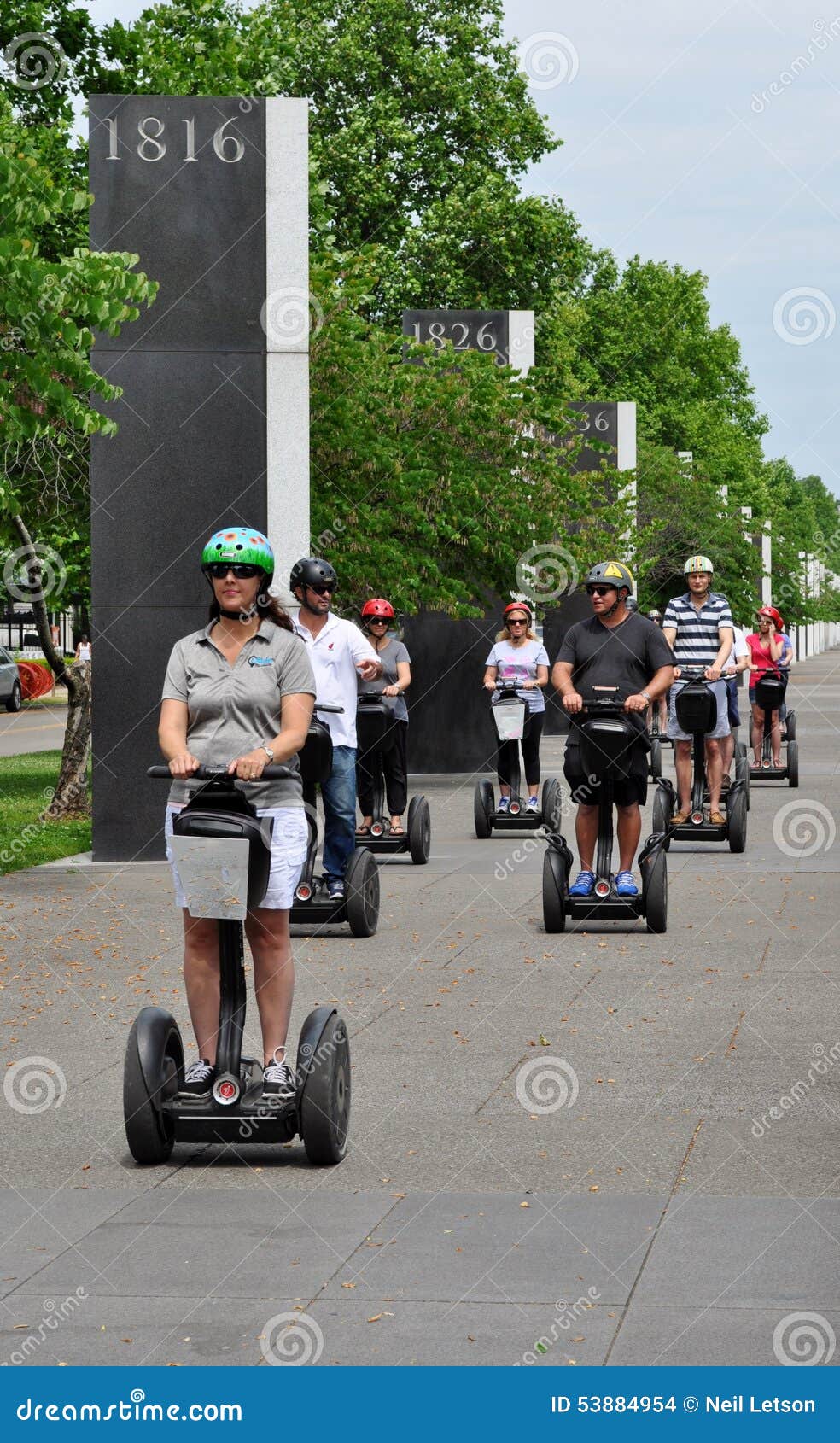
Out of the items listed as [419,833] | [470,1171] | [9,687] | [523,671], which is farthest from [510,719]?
[9,687]

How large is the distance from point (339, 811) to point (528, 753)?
6098 millimetres

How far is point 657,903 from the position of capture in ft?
35.7

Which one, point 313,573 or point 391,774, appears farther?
point 391,774

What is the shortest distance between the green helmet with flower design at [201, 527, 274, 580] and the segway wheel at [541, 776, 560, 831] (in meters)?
10.7

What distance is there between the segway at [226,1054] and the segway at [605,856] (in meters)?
4.37

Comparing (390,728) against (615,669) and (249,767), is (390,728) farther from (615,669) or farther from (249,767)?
(249,767)

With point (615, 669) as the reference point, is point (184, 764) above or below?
below

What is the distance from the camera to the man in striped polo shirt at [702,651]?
1480 cm

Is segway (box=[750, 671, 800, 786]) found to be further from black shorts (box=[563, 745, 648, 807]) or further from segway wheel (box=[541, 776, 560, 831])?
black shorts (box=[563, 745, 648, 807])

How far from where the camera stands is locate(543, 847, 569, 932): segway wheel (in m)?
10.9

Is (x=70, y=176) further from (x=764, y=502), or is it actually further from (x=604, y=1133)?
(x=764, y=502)

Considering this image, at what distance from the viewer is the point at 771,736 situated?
22969mm

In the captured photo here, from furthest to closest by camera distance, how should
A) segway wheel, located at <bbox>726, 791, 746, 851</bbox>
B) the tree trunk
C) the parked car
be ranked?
the parked car → the tree trunk → segway wheel, located at <bbox>726, 791, 746, 851</bbox>

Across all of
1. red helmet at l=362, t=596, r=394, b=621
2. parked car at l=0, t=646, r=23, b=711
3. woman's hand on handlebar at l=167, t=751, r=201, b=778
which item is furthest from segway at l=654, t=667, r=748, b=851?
parked car at l=0, t=646, r=23, b=711
